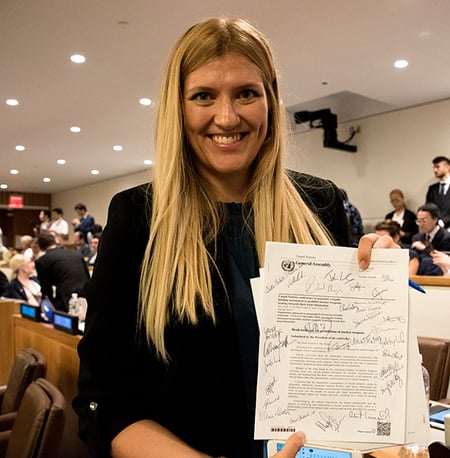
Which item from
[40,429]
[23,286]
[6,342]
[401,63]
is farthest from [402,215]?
[40,429]

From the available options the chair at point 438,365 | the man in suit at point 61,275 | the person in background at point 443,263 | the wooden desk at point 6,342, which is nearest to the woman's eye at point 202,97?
the chair at point 438,365

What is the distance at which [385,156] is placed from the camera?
827cm

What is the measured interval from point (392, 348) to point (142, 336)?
0.38 metres

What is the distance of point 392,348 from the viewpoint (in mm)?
761

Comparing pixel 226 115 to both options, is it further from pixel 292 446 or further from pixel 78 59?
pixel 78 59

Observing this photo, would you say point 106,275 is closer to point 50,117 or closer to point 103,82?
point 103,82

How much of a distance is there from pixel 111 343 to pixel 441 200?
22.9ft

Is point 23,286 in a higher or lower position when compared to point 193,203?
lower

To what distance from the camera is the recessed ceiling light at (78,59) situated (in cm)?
559

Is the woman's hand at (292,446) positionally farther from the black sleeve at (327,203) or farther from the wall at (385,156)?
the wall at (385,156)

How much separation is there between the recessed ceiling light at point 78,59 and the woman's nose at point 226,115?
5.18 m

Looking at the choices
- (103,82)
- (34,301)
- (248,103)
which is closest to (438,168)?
(103,82)

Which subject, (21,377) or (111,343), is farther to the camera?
(21,377)

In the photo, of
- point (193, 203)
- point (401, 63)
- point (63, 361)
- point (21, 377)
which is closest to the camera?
point (193, 203)
